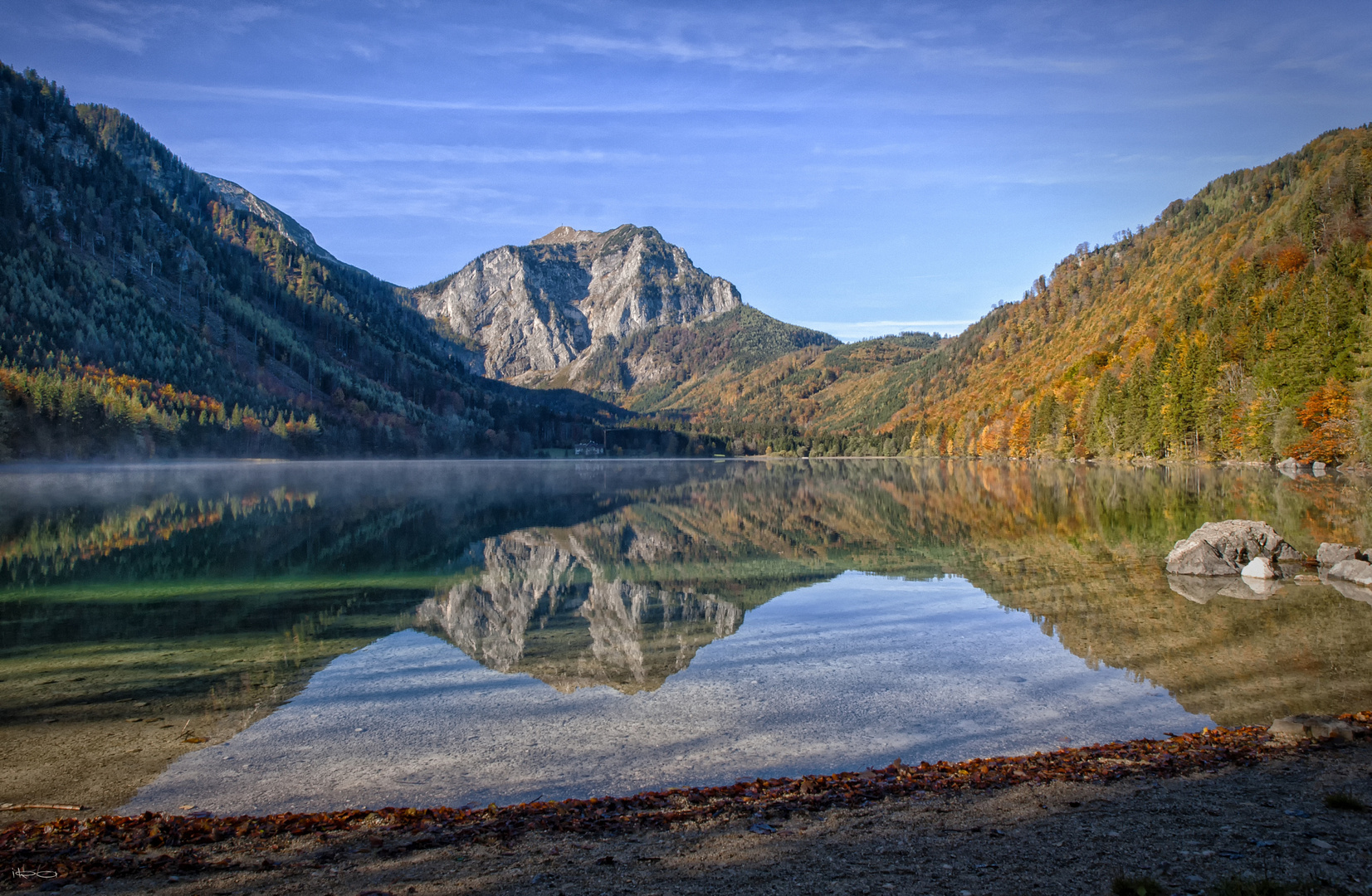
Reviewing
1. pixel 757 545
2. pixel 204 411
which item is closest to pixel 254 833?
pixel 757 545

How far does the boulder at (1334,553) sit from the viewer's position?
18781 millimetres

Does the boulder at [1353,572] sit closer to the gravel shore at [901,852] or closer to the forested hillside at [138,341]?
the gravel shore at [901,852]

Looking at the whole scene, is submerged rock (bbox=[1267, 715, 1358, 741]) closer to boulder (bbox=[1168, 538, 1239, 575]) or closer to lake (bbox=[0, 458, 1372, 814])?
lake (bbox=[0, 458, 1372, 814])

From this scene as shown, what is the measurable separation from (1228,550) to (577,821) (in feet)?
66.9

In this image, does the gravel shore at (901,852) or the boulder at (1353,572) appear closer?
the gravel shore at (901,852)

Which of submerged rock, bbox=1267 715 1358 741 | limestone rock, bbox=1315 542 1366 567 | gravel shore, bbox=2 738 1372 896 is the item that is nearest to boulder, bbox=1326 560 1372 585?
limestone rock, bbox=1315 542 1366 567

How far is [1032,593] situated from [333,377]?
6946 inches

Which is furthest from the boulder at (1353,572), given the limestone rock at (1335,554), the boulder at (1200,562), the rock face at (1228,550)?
the boulder at (1200,562)

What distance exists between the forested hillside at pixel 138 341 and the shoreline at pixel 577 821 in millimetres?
95211

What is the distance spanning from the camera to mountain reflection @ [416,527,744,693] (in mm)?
12680

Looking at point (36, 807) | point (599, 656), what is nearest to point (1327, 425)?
point (599, 656)

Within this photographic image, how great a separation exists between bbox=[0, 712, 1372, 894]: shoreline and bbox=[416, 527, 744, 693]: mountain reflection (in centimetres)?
444

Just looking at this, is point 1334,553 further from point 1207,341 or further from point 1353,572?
point 1207,341

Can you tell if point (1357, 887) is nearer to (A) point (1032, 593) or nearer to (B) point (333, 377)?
(A) point (1032, 593)
